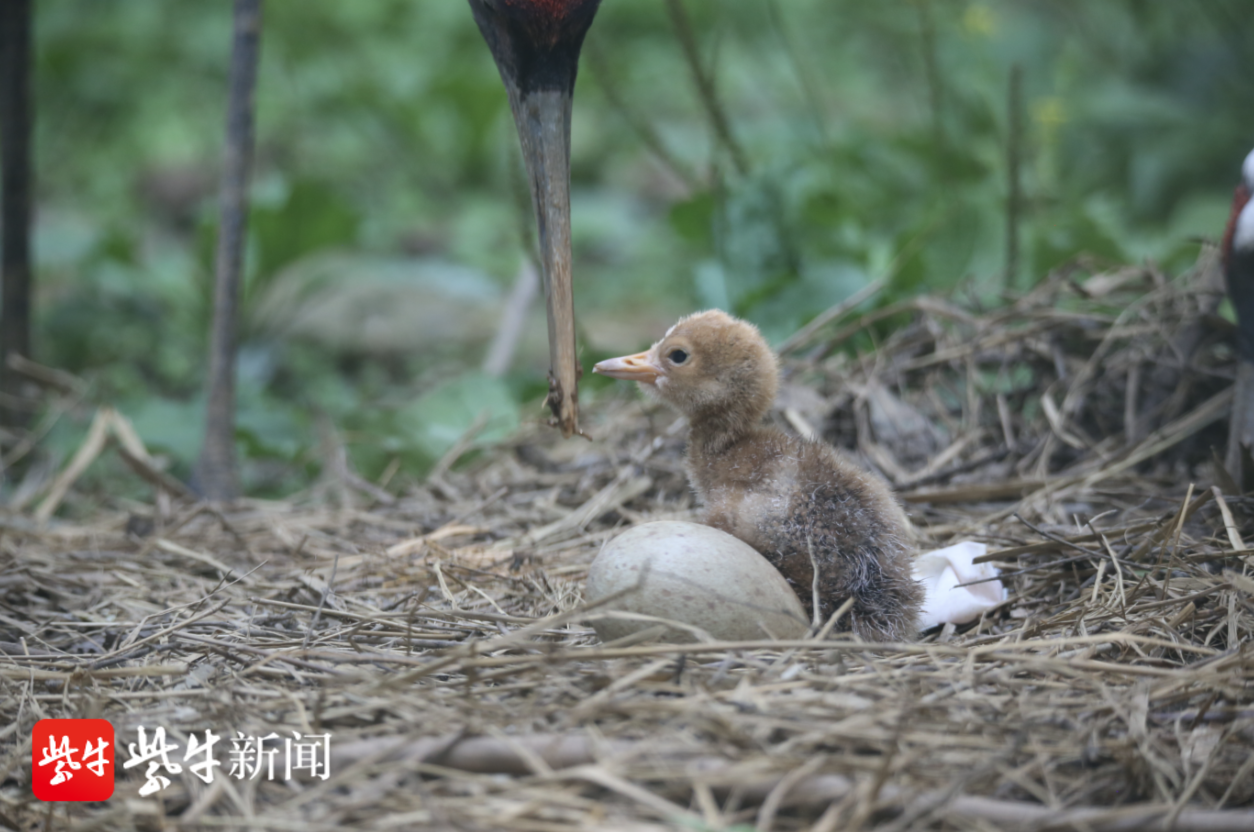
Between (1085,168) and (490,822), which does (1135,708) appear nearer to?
(490,822)

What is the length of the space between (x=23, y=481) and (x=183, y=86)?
5450mm

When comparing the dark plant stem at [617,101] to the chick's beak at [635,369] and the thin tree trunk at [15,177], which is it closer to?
the chick's beak at [635,369]

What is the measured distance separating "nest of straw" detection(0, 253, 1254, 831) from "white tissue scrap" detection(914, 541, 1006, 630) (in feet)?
0.12

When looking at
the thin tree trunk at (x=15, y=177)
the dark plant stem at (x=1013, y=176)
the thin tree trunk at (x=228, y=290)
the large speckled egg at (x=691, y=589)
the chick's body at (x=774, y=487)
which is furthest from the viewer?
the thin tree trunk at (x=15, y=177)

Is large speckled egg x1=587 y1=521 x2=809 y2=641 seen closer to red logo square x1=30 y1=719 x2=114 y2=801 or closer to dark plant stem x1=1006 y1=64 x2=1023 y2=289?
red logo square x1=30 y1=719 x2=114 y2=801

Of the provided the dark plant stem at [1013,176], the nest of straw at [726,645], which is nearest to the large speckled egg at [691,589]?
the nest of straw at [726,645]

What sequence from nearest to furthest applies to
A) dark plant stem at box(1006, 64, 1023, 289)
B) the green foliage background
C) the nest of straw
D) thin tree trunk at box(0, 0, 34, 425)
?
the nest of straw
dark plant stem at box(1006, 64, 1023, 289)
thin tree trunk at box(0, 0, 34, 425)
the green foliage background

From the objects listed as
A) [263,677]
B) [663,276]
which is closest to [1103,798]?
[263,677]

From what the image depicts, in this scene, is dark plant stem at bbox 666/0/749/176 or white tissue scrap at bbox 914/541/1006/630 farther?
dark plant stem at bbox 666/0/749/176

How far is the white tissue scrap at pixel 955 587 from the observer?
2.03 meters

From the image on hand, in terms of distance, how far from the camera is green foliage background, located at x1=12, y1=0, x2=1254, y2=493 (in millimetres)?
3695

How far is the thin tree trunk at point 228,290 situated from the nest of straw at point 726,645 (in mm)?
215

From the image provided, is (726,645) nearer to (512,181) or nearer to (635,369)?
(635,369)

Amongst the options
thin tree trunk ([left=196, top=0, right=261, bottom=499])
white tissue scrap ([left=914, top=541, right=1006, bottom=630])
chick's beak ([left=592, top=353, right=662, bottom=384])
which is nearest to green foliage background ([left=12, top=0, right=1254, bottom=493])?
thin tree trunk ([left=196, top=0, right=261, bottom=499])
